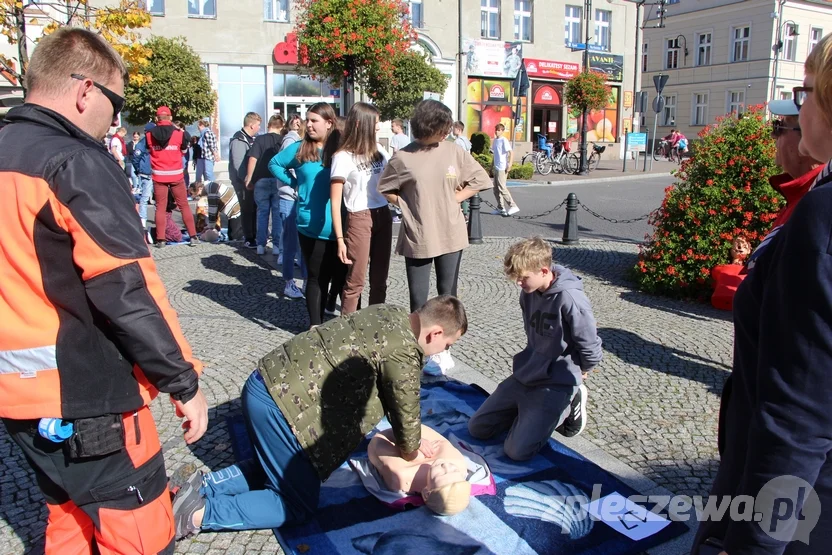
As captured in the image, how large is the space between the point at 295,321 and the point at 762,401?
17.3 ft

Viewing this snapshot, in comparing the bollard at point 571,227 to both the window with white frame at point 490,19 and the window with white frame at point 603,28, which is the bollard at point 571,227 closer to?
the window with white frame at point 490,19

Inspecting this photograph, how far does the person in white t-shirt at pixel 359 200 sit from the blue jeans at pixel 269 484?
2.22 metres

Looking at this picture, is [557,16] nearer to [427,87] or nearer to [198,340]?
[427,87]

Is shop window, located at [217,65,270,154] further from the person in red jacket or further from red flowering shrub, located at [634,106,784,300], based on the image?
red flowering shrub, located at [634,106,784,300]

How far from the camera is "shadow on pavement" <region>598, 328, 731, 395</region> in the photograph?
16.3ft

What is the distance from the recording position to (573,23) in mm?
32469

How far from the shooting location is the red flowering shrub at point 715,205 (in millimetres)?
6696

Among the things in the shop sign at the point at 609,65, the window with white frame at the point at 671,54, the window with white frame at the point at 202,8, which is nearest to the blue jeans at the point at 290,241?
the window with white frame at the point at 202,8

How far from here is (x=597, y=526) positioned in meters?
3.11

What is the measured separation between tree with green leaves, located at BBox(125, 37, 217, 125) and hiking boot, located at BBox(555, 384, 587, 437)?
1829 centimetres

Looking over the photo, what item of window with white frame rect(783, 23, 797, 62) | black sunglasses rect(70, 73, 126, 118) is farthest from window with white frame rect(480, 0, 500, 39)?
black sunglasses rect(70, 73, 126, 118)

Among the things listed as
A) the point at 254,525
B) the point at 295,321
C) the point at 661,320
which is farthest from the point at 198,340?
the point at 661,320

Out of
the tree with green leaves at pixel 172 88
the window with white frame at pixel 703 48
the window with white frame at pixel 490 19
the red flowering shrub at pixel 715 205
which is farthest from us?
the window with white frame at pixel 703 48

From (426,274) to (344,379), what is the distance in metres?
2.18
